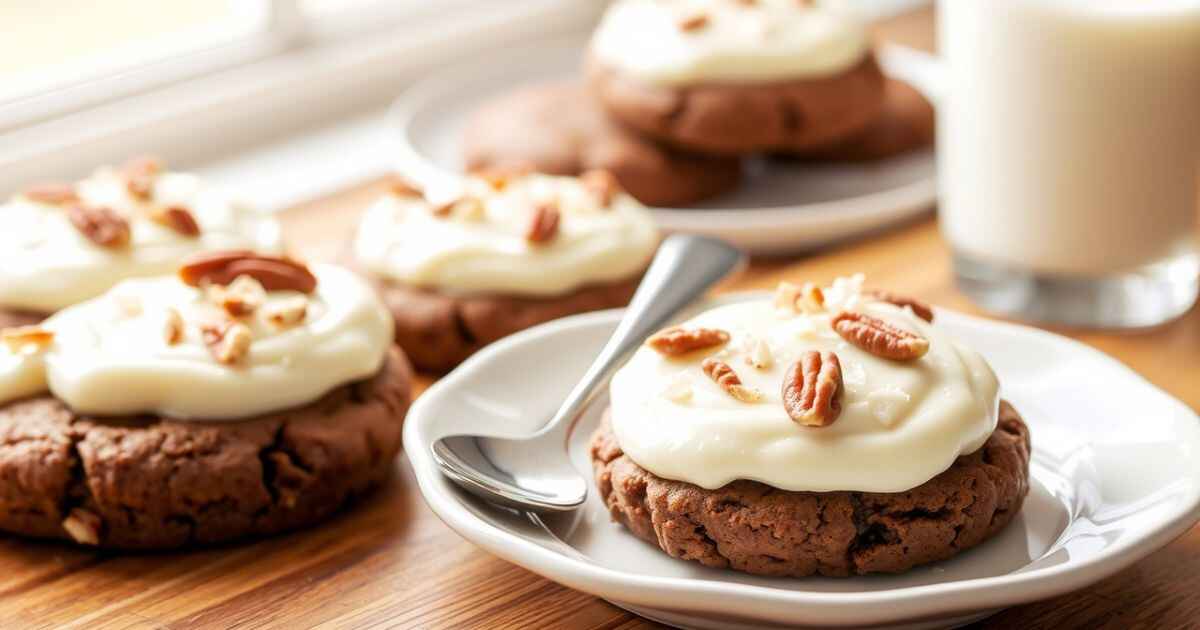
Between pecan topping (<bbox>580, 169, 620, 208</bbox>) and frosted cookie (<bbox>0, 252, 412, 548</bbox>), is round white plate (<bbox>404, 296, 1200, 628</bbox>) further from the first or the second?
pecan topping (<bbox>580, 169, 620, 208</bbox>)

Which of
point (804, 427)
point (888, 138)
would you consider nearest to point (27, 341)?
point (804, 427)

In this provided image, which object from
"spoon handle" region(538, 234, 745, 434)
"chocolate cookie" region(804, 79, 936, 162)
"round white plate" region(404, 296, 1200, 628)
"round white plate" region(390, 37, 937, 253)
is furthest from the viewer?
"chocolate cookie" region(804, 79, 936, 162)

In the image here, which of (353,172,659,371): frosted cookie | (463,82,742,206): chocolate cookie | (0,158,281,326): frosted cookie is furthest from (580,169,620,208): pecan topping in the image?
(0,158,281,326): frosted cookie

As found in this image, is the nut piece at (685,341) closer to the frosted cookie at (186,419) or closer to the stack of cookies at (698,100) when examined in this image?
the frosted cookie at (186,419)

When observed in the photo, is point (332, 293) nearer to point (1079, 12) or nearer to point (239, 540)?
point (239, 540)

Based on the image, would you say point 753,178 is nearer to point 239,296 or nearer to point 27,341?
point 239,296

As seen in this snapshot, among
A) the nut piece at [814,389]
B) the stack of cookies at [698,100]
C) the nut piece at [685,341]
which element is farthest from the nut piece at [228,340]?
the stack of cookies at [698,100]
